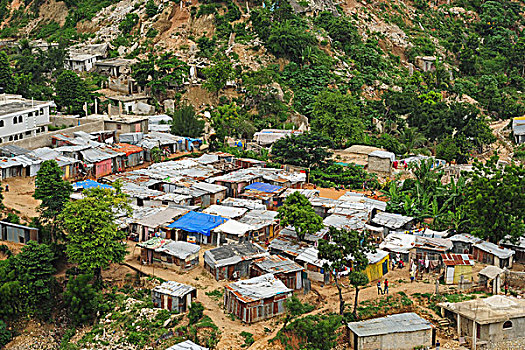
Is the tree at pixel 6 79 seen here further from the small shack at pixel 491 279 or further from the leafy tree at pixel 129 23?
the small shack at pixel 491 279

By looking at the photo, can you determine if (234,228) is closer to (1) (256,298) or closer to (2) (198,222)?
(2) (198,222)

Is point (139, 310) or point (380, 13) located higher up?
point (380, 13)

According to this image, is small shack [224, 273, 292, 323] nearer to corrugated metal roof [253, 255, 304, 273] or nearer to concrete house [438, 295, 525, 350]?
corrugated metal roof [253, 255, 304, 273]

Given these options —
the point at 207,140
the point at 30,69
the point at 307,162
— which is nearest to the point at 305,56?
the point at 207,140

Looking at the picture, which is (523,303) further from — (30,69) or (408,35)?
(408,35)

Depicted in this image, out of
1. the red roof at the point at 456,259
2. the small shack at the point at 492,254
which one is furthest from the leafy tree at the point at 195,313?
the small shack at the point at 492,254
